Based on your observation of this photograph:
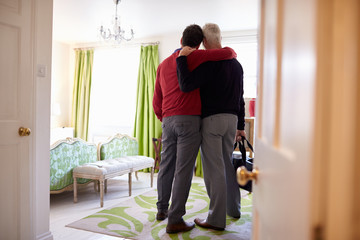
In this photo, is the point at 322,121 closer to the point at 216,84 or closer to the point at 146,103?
the point at 216,84

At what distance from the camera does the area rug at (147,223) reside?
2.24m

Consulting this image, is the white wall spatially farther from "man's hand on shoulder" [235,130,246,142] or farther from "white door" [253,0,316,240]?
"white door" [253,0,316,240]

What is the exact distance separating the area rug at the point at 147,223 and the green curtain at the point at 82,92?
3.57 meters

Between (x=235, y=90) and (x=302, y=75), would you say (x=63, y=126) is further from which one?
(x=302, y=75)

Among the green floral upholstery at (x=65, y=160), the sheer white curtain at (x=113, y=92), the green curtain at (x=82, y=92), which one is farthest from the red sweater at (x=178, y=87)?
the green curtain at (x=82, y=92)

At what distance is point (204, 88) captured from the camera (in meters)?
2.29

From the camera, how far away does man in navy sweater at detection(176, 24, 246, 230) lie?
87.4 inches

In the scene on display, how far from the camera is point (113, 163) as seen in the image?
11.5 feet

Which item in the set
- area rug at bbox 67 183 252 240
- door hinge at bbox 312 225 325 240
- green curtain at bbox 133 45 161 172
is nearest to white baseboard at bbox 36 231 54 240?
area rug at bbox 67 183 252 240

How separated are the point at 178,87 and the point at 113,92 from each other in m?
4.44

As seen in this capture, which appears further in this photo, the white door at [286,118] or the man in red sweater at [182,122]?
the man in red sweater at [182,122]

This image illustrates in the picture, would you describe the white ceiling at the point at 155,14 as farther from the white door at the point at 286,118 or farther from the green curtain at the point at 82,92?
the white door at the point at 286,118

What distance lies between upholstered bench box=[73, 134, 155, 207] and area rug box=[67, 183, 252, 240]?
357 millimetres

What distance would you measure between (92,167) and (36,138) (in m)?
1.24
